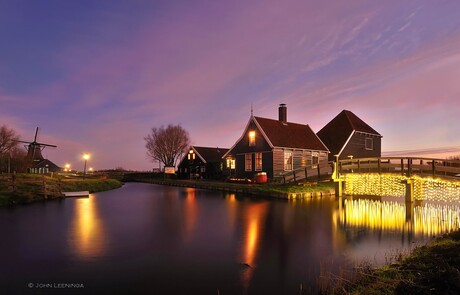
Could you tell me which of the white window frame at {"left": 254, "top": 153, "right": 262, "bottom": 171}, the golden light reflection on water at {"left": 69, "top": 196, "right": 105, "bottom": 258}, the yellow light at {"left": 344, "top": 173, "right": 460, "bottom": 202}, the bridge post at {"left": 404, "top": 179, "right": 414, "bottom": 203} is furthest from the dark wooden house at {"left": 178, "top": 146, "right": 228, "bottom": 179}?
the golden light reflection on water at {"left": 69, "top": 196, "right": 105, "bottom": 258}

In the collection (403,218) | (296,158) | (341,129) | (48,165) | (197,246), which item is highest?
(341,129)

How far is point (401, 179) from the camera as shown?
2388cm

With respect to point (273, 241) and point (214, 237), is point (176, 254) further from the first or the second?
point (273, 241)

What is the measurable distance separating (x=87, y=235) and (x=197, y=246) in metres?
4.68

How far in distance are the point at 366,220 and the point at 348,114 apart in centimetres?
3077

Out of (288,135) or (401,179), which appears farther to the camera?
(288,135)

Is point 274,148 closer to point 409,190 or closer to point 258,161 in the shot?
point 258,161

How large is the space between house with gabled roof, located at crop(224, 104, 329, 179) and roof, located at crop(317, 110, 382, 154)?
6.28 ft

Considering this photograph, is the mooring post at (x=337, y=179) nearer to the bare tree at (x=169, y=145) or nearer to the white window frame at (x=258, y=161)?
the white window frame at (x=258, y=161)

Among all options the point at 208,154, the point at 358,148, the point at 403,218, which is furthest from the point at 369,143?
the point at 403,218

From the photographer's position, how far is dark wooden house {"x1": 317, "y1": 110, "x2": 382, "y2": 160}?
135 feet

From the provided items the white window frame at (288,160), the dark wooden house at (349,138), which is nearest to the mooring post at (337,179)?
the white window frame at (288,160)

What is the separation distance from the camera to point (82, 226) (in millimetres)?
14586

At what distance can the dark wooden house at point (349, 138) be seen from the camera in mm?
41062
